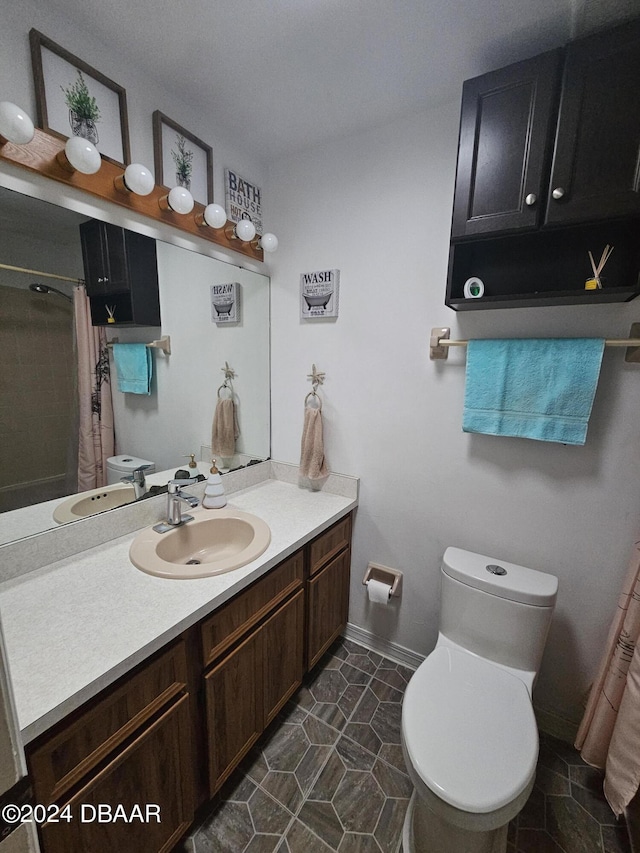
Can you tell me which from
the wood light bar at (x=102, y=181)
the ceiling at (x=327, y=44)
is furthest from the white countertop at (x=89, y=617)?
the ceiling at (x=327, y=44)

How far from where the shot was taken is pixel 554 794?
50.0 inches

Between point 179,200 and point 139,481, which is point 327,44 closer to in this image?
point 179,200

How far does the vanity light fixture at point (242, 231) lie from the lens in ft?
5.24

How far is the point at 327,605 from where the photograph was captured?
1697 mm

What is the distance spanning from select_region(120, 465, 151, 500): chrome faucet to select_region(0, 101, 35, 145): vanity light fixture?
104 centimetres

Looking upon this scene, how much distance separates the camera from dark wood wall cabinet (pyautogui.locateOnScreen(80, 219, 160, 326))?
1181mm

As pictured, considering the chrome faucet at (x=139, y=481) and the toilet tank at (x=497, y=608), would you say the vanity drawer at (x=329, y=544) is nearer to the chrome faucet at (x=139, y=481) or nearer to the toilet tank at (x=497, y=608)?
the toilet tank at (x=497, y=608)

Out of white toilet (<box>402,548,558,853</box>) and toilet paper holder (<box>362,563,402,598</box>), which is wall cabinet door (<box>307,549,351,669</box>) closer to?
toilet paper holder (<box>362,563,402,598</box>)

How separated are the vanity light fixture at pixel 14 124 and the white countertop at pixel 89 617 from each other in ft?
4.00

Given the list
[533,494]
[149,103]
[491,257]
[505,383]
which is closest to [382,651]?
[533,494]

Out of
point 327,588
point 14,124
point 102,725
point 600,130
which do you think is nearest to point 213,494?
point 327,588

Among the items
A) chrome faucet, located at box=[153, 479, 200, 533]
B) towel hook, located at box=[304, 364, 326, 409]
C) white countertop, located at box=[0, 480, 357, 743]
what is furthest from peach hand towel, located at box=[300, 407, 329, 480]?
chrome faucet, located at box=[153, 479, 200, 533]

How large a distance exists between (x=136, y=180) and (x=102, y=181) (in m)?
0.12

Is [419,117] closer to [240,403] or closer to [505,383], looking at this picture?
[505,383]
